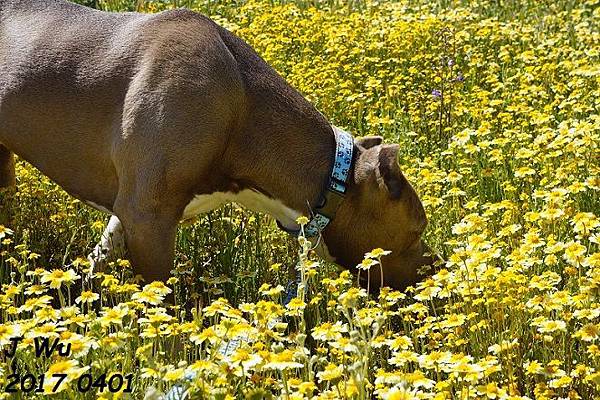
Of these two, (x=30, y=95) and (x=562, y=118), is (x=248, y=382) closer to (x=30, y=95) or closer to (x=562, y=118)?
(x=30, y=95)

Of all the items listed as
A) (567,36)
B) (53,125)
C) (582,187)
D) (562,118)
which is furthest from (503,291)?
(567,36)

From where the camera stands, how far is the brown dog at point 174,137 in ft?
15.1

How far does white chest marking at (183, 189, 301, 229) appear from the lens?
4.80 meters

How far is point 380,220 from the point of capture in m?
4.89

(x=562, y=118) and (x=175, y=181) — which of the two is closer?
(x=175, y=181)

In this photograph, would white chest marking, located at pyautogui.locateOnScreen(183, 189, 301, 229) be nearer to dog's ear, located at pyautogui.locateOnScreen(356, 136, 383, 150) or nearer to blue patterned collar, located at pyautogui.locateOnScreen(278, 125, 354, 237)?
blue patterned collar, located at pyautogui.locateOnScreen(278, 125, 354, 237)

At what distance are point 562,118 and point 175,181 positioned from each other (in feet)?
10.0

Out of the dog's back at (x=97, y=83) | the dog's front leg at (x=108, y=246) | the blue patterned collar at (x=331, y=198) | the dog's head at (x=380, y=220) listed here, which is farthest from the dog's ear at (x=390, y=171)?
the dog's front leg at (x=108, y=246)

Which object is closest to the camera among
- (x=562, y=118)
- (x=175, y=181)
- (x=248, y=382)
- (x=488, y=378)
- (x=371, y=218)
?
(x=248, y=382)

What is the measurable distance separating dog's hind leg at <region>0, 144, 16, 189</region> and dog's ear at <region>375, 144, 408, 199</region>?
6.62ft

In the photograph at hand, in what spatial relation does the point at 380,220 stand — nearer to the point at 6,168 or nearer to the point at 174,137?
the point at 174,137

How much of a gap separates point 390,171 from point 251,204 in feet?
2.11

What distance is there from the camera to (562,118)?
6746mm

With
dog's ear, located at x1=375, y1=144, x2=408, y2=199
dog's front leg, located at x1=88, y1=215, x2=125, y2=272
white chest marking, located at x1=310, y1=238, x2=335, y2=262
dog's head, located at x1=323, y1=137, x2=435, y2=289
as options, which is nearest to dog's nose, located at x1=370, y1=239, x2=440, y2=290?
dog's head, located at x1=323, y1=137, x2=435, y2=289
